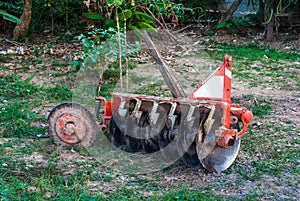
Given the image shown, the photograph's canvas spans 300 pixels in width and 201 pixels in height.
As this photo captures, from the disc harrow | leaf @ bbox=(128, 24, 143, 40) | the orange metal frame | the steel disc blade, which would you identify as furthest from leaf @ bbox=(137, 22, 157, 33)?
the steel disc blade

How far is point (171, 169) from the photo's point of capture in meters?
4.73

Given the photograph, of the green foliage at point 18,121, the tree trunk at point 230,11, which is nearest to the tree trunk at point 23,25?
the green foliage at point 18,121

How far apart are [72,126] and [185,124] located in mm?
1228

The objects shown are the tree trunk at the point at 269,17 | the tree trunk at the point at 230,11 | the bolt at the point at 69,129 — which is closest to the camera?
the bolt at the point at 69,129

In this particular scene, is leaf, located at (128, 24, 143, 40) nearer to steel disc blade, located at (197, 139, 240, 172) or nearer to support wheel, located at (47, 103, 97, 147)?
support wheel, located at (47, 103, 97, 147)

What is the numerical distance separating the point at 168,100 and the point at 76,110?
3.36 ft

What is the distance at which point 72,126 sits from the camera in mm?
5113

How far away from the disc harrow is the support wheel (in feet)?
0.03

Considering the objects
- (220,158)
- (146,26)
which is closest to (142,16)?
(146,26)

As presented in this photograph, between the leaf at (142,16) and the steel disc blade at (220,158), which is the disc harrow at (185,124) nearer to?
the steel disc blade at (220,158)

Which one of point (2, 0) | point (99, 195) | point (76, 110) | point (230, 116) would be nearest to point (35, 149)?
point (76, 110)

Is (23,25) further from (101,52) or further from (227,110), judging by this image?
(227,110)

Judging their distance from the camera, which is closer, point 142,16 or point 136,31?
point 136,31

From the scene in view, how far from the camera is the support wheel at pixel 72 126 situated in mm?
5117
